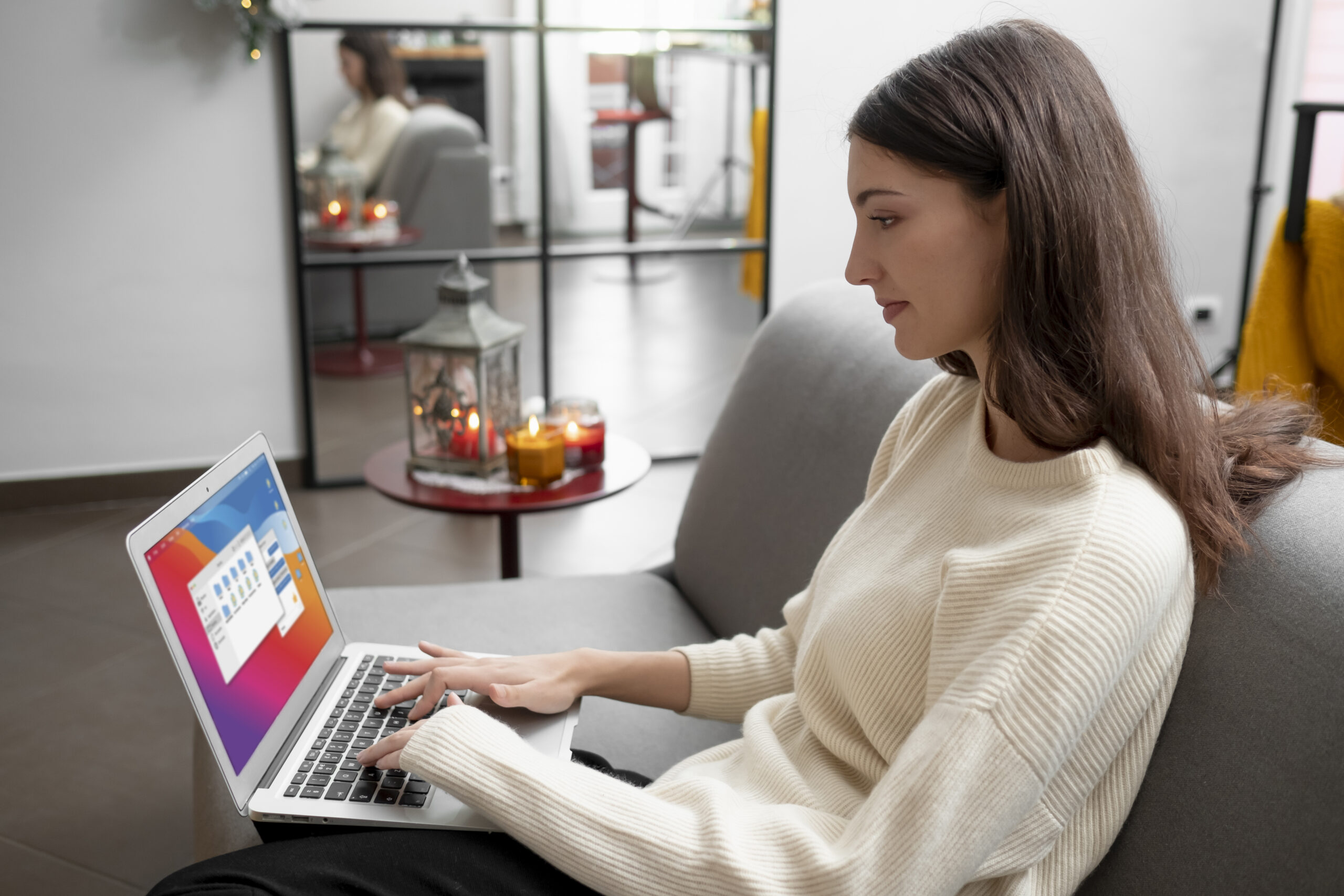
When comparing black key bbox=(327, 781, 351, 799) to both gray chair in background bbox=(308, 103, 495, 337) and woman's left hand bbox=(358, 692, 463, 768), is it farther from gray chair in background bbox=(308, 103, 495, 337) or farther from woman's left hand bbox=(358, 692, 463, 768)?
gray chair in background bbox=(308, 103, 495, 337)

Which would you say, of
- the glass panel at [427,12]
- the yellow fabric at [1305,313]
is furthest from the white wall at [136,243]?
the yellow fabric at [1305,313]

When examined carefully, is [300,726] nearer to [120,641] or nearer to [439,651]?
[439,651]

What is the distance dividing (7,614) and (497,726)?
1.99 meters

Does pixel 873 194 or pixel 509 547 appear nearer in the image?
pixel 873 194

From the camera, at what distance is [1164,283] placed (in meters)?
0.98

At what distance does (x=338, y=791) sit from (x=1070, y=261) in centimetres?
76

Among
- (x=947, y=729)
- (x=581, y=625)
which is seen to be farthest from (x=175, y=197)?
(x=947, y=729)

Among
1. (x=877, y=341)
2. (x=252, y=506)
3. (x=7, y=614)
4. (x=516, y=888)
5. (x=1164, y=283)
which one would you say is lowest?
(x=7, y=614)

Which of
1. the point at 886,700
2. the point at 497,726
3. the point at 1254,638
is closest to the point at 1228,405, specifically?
the point at 1254,638

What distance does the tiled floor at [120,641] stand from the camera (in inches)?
72.3

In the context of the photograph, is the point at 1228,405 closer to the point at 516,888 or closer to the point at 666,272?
the point at 516,888

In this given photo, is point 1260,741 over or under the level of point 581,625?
over

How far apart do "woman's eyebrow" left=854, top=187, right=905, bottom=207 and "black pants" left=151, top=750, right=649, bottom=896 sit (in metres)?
0.61

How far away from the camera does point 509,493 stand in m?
1.79
